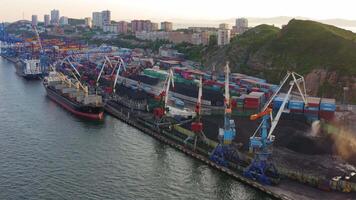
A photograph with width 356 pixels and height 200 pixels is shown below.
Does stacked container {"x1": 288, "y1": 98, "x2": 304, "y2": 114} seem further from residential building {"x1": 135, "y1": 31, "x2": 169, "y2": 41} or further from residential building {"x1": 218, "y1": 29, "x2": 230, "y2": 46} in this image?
residential building {"x1": 135, "y1": 31, "x2": 169, "y2": 41}

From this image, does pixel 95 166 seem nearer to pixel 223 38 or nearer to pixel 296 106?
pixel 296 106

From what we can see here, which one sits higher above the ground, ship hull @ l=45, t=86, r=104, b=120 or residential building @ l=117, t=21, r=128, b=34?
residential building @ l=117, t=21, r=128, b=34

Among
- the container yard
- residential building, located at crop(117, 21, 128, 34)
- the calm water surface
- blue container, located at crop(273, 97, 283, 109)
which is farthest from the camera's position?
residential building, located at crop(117, 21, 128, 34)

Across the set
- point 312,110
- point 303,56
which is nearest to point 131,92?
point 312,110

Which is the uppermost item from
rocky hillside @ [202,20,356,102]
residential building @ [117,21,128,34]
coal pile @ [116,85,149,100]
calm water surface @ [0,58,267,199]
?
residential building @ [117,21,128,34]

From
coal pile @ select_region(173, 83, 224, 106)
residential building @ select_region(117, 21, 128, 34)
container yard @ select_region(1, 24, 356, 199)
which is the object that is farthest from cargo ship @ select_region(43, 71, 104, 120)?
residential building @ select_region(117, 21, 128, 34)

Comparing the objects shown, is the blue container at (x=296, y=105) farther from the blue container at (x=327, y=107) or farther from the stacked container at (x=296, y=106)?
the blue container at (x=327, y=107)
